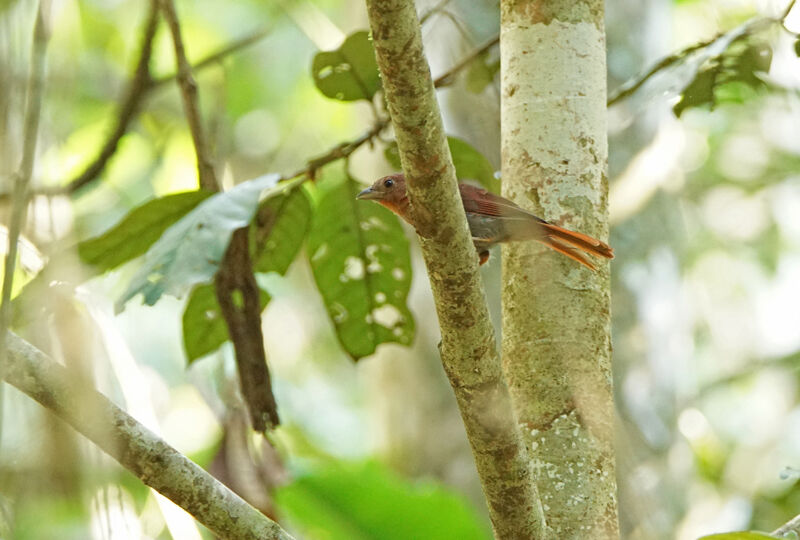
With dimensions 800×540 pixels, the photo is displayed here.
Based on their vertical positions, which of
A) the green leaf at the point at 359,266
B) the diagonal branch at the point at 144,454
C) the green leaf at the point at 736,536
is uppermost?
the green leaf at the point at 359,266

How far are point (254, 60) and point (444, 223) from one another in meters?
7.32

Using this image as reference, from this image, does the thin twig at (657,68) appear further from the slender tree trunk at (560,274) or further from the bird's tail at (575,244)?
the bird's tail at (575,244)

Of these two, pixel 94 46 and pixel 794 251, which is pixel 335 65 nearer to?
pixel 94 46

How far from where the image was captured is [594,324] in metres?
2.03

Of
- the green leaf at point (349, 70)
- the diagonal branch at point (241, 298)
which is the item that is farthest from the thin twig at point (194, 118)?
the green leaf at point (349, 70)

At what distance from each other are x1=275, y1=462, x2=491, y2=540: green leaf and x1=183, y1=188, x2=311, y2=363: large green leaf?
0.79m

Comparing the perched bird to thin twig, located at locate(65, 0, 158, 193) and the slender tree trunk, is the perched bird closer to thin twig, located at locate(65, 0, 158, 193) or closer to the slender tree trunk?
the slender tree trunk

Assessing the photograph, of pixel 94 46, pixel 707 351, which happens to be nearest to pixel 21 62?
pixel 94 46

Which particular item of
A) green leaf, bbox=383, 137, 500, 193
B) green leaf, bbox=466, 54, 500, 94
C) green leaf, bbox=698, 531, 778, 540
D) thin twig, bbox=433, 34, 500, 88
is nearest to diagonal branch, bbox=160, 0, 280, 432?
green leaf, bbox=383, 137, 500, 193

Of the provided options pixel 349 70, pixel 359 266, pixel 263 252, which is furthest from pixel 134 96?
pixel 359 266

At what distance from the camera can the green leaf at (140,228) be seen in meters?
2.62

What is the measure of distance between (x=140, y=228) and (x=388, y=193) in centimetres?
76

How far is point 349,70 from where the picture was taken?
2.82 metres

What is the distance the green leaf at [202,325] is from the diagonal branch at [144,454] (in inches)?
52.6
